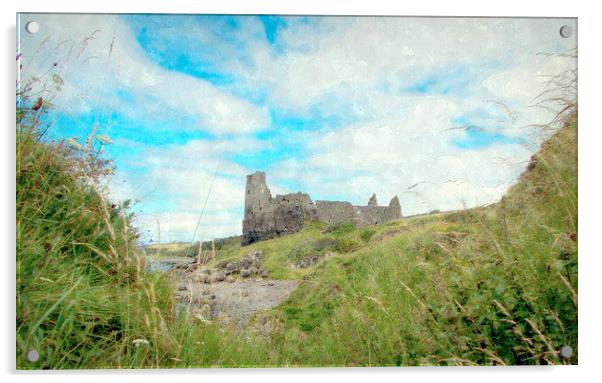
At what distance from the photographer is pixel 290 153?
3668 millimetres

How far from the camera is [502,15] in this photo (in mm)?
3650

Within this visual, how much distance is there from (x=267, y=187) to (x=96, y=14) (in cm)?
181

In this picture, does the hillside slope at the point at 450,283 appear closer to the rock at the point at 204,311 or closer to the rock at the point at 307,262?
the rock at the point at 307,262

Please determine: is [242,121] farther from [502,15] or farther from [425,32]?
[502,15]

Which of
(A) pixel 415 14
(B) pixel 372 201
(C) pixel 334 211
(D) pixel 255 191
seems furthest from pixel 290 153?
(A) pixel 415 14

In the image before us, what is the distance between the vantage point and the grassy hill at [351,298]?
2922 millimetres

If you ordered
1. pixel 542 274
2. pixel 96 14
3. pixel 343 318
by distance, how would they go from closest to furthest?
pixel 542 274 → pixel 96 14 → pixel 343 318

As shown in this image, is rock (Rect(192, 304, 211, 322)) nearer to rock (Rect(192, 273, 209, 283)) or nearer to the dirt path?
the dirt path

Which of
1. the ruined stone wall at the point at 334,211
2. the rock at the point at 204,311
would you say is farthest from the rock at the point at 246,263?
the ruined stone wall at the point at 334,211

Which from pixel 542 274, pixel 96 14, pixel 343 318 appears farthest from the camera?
pixel 343 318

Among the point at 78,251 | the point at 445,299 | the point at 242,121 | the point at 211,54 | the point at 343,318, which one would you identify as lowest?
the point at 343,318

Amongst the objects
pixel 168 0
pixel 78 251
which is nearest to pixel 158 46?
pixel 168 0

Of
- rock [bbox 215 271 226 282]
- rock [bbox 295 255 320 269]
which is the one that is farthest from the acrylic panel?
rock [bbox 295 255 320 269]

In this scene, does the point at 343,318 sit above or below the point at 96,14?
below
